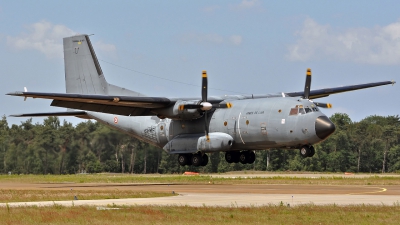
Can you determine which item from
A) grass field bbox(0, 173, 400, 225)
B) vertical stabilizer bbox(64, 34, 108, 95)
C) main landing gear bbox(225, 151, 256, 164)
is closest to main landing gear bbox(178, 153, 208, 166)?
main landing gear bbox(225, 151, 256, 164)

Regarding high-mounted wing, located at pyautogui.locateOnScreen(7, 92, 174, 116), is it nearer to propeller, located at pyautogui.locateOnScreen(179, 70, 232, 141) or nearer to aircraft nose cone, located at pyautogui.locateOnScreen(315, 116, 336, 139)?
propeller, located at pyautogui.locateOnScreen(179, 70, 232, 141)

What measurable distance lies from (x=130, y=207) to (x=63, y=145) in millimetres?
38045

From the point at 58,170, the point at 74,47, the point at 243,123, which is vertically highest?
the point at 74,47

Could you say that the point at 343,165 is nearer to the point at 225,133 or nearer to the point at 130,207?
the point at 225,133

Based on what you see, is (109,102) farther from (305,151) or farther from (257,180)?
(305,151)

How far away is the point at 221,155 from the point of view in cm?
7706

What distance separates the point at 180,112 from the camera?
1554 inches

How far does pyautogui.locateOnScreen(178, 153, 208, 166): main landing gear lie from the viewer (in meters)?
40.6

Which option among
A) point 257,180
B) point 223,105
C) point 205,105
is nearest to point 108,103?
point 205,105

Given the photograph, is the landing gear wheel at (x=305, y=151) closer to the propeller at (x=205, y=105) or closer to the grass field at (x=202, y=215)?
the propeller at (x=205, y=105)

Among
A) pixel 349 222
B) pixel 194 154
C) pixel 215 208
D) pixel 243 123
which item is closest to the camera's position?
pixel 349 222

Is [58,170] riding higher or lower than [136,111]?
lower

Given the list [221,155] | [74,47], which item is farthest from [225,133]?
[221,155]

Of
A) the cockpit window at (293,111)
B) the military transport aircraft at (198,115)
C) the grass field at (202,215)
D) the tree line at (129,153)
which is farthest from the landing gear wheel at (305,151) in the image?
the tree line at (129,153)
